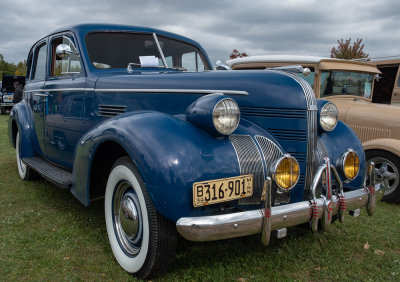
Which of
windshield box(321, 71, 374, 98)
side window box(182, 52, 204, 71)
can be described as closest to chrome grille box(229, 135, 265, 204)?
side window box(182, 52, 204, 71)

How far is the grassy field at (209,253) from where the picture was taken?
2.28 metres

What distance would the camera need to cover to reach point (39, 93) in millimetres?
3938

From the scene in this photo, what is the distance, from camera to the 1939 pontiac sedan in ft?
6.06

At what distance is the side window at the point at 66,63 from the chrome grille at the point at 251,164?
197cm

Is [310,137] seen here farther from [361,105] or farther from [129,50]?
[361,105]

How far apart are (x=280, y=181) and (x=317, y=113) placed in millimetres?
768

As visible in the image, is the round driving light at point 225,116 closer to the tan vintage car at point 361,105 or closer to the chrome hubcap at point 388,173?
the tan vintage car at point 361,105

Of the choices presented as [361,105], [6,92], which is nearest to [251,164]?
[361,105]

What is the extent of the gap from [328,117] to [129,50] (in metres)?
2.01

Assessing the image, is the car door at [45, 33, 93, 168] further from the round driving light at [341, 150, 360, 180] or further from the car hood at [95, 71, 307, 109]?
the round driving light at [341, 150, 360, 180]

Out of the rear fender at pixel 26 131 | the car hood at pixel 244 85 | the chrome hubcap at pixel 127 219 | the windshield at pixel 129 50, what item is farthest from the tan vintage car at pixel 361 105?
the rear fender at pixel 26 131

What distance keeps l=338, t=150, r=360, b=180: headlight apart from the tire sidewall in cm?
143

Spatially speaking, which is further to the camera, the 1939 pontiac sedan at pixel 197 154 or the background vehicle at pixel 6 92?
the background vehicle at pixel 6 92

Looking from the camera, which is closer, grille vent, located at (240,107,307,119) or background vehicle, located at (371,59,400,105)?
grille vent, located at (240,107,307,119)
